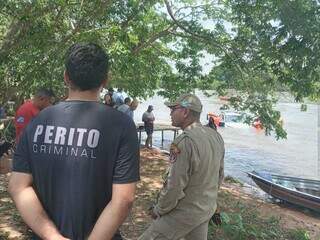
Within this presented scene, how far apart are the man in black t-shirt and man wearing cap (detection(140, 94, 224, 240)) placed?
1.33m

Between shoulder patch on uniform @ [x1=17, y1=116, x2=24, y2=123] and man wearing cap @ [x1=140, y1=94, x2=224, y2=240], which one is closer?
man wearing cap @ [x1=140, y1=94, x2=224, y2=240]

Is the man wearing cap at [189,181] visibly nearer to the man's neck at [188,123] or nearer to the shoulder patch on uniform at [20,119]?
the man's neck at [188,123]

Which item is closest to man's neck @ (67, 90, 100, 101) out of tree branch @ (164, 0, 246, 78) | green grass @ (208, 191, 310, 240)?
green grass @ (208, 191, 310, 240)

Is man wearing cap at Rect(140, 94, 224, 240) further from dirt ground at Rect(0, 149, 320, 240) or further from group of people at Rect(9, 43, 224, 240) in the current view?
dirt ground at Rect(0, 149, 320, 240)

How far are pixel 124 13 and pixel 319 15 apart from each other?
3.56 meters

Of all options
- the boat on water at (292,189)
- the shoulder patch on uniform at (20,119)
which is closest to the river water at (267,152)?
the boat on water at (292,189)

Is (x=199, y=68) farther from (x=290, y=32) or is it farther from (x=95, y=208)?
(x=95, y=208)

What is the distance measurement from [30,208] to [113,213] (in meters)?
0.36

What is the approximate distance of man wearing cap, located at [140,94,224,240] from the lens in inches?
130

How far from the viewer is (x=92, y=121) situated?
195cm

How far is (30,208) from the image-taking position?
196 cm

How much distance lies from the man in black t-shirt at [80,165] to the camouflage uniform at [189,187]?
1325mm

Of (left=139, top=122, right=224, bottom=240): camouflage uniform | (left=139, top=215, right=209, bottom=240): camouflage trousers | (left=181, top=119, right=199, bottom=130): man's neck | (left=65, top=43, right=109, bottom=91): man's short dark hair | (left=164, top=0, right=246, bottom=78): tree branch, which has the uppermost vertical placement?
(left=164, top=0, right=246, bottom=78): tree branch

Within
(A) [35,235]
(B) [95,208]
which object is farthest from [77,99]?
(A) [35,235]
